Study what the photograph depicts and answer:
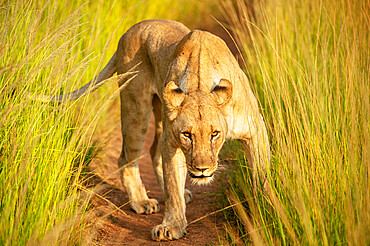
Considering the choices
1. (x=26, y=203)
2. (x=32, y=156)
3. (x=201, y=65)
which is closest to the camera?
(x=26, y=203)

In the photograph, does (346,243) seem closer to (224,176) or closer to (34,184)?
(34,184)

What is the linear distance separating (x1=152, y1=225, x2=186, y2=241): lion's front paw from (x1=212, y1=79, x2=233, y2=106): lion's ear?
1.05m

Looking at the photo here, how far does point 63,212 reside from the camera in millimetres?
2791

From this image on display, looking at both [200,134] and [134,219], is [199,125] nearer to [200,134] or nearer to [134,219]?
[200,134]

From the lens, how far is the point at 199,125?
3.12 m

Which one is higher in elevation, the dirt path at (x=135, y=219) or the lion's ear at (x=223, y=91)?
the lion's ear at (x=223, y=91)

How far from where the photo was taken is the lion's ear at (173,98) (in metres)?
3.24

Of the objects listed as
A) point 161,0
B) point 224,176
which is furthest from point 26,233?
point 161,0

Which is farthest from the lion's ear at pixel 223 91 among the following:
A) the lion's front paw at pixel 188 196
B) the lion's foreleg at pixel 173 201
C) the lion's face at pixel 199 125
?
the lion's front paw at pixel 188 196

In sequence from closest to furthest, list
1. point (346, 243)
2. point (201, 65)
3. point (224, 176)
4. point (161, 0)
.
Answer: point (346, 243), point (201, 65), point (224, 176), point (161, 0)

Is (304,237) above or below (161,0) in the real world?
below

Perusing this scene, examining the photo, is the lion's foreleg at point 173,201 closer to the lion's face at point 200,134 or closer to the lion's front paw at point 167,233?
the lion's front paw at point 167,233

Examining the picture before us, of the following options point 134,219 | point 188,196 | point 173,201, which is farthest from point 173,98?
point 188,196

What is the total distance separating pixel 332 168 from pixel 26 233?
1.76 meters
